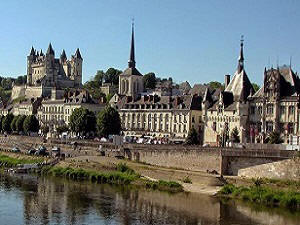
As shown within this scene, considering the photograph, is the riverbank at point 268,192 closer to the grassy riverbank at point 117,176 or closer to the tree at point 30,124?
the grassy riverbank at point 117,176

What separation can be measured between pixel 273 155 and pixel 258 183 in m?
4.27

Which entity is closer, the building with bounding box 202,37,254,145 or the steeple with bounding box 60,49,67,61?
the building with bounding box 202,37,254,145

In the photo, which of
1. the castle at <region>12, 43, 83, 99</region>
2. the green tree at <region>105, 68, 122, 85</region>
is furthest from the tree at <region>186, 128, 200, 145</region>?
the green tree at <region>105, 68, 122, 85</region>

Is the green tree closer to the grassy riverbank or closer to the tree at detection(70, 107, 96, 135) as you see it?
the tree at detection(70, 107, 96, 135)

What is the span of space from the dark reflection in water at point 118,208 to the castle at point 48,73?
309 feet

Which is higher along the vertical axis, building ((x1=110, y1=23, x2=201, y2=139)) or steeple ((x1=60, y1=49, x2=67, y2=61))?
steeple ((x1=60, y1=49, x2=67, y2=61))

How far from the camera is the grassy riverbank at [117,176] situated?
5756 cm

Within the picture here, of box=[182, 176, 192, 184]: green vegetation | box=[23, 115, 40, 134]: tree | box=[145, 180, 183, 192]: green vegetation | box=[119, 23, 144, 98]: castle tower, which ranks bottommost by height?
box=[145, 180, 183, 192]: green vegetation

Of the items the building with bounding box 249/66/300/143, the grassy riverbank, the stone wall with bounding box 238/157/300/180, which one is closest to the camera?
the stone wall with bounding box 238/157/300/180

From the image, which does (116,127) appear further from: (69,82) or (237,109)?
(69,82)

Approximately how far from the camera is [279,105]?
71.3 metres

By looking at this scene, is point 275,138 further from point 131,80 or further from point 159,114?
point 131,80

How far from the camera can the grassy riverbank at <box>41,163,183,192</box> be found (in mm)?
57562

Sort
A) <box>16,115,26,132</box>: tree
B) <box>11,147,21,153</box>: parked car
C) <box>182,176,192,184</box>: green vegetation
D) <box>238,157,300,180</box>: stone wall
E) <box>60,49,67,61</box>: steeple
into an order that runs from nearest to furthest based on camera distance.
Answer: <box>238,157,300,180</box>: stone wall, <box>182,176,192,184</box>: green vegetation, <box>11,147,21,153</box>: parked car, <box>16,115,26,132</box>: tree, <box>60,49,67,61</box>: steeple
